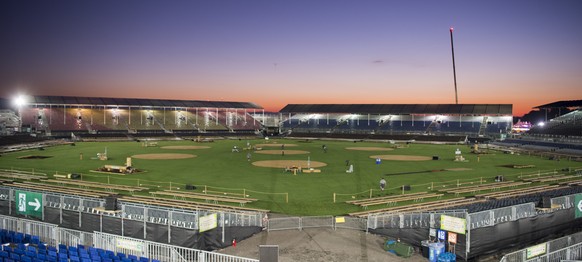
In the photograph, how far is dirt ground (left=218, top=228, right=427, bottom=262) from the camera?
18.0 m

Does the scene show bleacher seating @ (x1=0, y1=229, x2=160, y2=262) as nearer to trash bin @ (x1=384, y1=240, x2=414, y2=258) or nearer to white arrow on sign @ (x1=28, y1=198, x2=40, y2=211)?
white arrow on sign @ (x1=28, y1=198, x2=40, y2=211)

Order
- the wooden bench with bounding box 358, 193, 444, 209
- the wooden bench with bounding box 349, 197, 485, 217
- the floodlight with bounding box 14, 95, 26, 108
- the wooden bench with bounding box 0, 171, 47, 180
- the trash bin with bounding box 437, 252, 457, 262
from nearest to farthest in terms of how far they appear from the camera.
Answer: the trash bin with bounding box 437, 252, 457, 262 < the wooden bench with bounding box 349, 197, 485, 217 < the wooden bench with bounding box 358, 193, 444, 209 < the wooden bench with bounding box 0, 171, 47, 180 < the floodlight with bounding box 14, 95, 26, 108

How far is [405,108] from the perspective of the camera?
119 meters

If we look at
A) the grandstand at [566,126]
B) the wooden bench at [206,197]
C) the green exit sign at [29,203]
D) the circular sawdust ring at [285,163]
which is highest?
the grandstand at [566,126]

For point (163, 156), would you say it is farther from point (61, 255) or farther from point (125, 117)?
point (125, 117)

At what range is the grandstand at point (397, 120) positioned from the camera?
105556 millimetres

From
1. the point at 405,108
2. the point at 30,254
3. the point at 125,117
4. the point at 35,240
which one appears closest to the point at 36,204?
the point at 35,240

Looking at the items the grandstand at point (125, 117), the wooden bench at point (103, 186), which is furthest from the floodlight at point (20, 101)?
the wooden bench at point (103, 186)

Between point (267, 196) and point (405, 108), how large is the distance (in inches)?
3705

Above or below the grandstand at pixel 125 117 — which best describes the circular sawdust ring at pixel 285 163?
below

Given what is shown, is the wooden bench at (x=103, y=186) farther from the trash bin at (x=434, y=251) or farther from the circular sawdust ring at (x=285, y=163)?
the trash bin at (x=434, y=251)

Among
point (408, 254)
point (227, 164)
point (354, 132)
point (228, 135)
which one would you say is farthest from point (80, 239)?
point (354, 132)

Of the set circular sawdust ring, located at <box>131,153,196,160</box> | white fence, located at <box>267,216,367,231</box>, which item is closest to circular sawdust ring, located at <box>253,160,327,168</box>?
circular sawdust ring, located at <box>131,153,196,160</box>

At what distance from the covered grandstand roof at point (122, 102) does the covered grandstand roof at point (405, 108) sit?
15.4m
